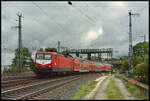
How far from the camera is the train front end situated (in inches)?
935

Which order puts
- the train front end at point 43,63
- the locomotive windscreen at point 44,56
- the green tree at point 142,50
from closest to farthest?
the green tree at point 142,50 → the train front end at point 43,63 → the locomotive windscreen at point 44,56

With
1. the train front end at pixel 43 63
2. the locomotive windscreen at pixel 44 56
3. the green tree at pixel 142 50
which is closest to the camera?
the green tree at pixel 142 50

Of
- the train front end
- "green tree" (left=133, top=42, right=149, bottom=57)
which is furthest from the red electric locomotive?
"green tree" (left=133, top=42, right=149, bottom=57)

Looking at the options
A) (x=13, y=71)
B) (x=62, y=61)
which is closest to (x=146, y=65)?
(x=62, y=61)

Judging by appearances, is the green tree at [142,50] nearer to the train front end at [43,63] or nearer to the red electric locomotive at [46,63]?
the red electric locomotive at [46,63]

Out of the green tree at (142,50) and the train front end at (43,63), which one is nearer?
the green tree at (142,50)

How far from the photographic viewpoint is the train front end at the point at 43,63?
935 inches

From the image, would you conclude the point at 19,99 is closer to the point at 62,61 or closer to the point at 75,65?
the point at 62,61

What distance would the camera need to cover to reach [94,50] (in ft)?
226

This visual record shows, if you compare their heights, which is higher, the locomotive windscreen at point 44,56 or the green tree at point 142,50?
the green tree at point 142,50

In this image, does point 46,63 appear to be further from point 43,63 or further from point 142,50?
point 142,50

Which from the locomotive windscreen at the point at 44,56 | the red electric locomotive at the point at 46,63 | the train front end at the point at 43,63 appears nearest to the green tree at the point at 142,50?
the red electric locomotive at the point at 46,63

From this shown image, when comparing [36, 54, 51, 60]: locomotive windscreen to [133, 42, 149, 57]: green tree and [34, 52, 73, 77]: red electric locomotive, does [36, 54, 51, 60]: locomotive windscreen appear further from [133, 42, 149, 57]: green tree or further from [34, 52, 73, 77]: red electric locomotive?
[133, 42, 149, 57]: green tree

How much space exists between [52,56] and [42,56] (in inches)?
47.6
